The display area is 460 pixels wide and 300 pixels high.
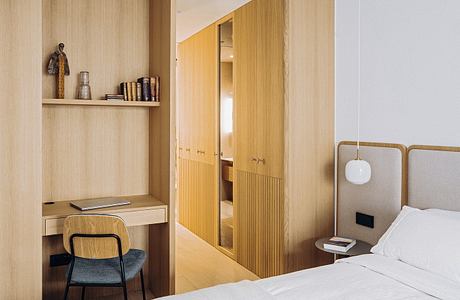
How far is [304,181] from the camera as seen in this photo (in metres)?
3.25

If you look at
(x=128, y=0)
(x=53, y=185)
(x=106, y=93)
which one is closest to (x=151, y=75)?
(x=106, y=93)

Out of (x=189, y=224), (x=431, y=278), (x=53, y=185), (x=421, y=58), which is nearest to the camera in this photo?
(x=431, y=278)

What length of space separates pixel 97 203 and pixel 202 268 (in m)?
1.32

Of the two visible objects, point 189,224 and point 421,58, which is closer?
point 421,58

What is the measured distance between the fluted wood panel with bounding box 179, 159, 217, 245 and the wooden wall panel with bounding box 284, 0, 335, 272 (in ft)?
4.46

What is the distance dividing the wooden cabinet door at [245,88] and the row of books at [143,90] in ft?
2.88

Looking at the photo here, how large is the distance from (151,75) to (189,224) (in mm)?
2321

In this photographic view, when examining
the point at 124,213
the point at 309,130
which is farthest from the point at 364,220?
the point at 124,213

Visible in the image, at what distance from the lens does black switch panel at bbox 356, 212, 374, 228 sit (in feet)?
9.62

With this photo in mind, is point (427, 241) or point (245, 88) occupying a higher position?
point (245, 88)

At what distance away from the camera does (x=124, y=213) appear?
9.36ft

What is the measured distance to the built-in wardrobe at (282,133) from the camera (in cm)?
318

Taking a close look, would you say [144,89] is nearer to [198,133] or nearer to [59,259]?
[59,259]

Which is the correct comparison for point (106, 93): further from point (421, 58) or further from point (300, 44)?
point (421, 58)
